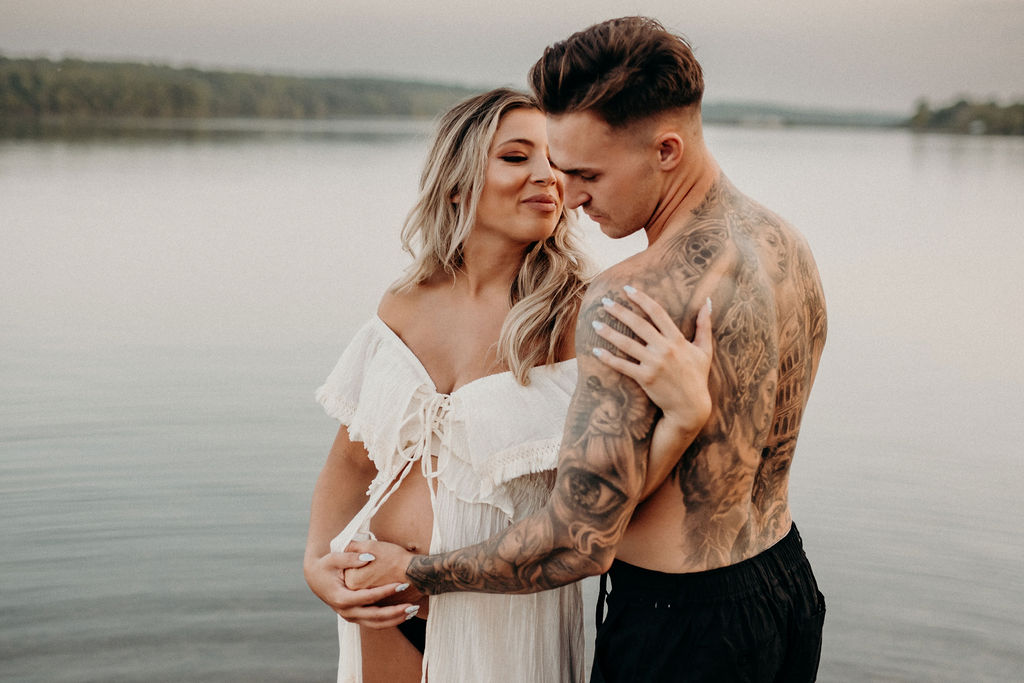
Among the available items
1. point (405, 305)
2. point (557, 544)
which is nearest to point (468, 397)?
point (405, 305)

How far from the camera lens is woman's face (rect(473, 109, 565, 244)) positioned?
2.85m

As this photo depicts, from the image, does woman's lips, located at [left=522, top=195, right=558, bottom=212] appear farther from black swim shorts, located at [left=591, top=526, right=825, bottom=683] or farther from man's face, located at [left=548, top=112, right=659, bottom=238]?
black swim shorts, located at [left=591, top=526, right=825, bottom=683]

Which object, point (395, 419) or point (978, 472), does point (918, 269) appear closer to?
point (978, 472)

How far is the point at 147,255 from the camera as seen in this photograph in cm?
1564

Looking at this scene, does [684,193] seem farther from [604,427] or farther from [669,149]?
[604,427]

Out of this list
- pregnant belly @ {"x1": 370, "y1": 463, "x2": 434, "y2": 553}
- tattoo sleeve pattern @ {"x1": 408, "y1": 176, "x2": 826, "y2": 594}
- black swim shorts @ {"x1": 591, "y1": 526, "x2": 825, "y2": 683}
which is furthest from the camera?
pregnant belly @ {"x1": 370, "y1": 463, "x2": 434, "y2": 553}

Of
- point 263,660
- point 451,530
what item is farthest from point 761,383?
point 263,660

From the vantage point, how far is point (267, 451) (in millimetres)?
7211

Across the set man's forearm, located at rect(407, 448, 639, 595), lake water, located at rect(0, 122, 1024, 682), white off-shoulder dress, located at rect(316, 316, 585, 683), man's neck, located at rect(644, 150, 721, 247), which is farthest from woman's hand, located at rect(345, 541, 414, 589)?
lake water, located at rect(0, 122, 1024, 682)

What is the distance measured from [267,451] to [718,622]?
5.54 meters

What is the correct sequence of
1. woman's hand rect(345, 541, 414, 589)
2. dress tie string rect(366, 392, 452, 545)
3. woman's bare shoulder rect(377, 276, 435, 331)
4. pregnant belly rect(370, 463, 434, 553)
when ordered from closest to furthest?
1. woman's hand rect(345, 541, 414, 589)
2. dress tie string rect(366, 392, 452, 545)
3. pregnant belly rect(370, 463, 434, 553)
4. woman's bare shoulder rect(377, 276, 435, 331)

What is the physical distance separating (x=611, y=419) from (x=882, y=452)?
246 inches

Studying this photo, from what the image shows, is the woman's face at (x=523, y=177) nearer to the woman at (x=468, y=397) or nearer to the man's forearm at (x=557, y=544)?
the woman at (x=468, y=397)

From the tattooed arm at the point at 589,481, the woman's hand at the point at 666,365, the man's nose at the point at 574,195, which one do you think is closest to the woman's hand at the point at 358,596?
the tattooed arm at the point at 589,481
